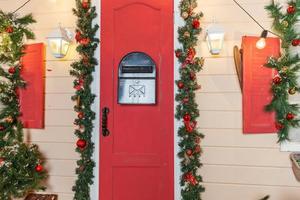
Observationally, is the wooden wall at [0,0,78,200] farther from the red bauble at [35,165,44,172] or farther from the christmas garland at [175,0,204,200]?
the christmas garland at [175,0,204,200]

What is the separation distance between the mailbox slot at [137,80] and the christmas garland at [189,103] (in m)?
0.25

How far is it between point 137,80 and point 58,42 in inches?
31.5

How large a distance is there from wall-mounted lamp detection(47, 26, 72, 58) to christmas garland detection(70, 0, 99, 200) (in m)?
0.12

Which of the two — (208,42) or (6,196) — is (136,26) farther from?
(6,196)

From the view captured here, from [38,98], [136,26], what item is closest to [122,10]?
[136,26]

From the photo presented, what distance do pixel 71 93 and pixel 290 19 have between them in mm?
2083

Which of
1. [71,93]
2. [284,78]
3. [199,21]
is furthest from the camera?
[71,93]

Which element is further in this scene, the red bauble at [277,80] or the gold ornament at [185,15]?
the gold ornament at [185,15]

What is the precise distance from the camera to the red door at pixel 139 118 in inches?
105

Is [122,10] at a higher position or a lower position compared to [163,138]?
higher

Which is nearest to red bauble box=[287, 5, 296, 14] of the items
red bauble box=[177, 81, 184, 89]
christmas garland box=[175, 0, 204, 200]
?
christmas garland box=[175, 0, 204, 200]

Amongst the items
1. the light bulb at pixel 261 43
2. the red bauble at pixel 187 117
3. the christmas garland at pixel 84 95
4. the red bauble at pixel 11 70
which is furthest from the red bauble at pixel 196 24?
the red bauble at pixel 11 70

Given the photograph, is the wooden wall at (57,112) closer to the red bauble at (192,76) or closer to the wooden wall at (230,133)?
the red bauble at (192,76)

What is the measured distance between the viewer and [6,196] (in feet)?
8.15
